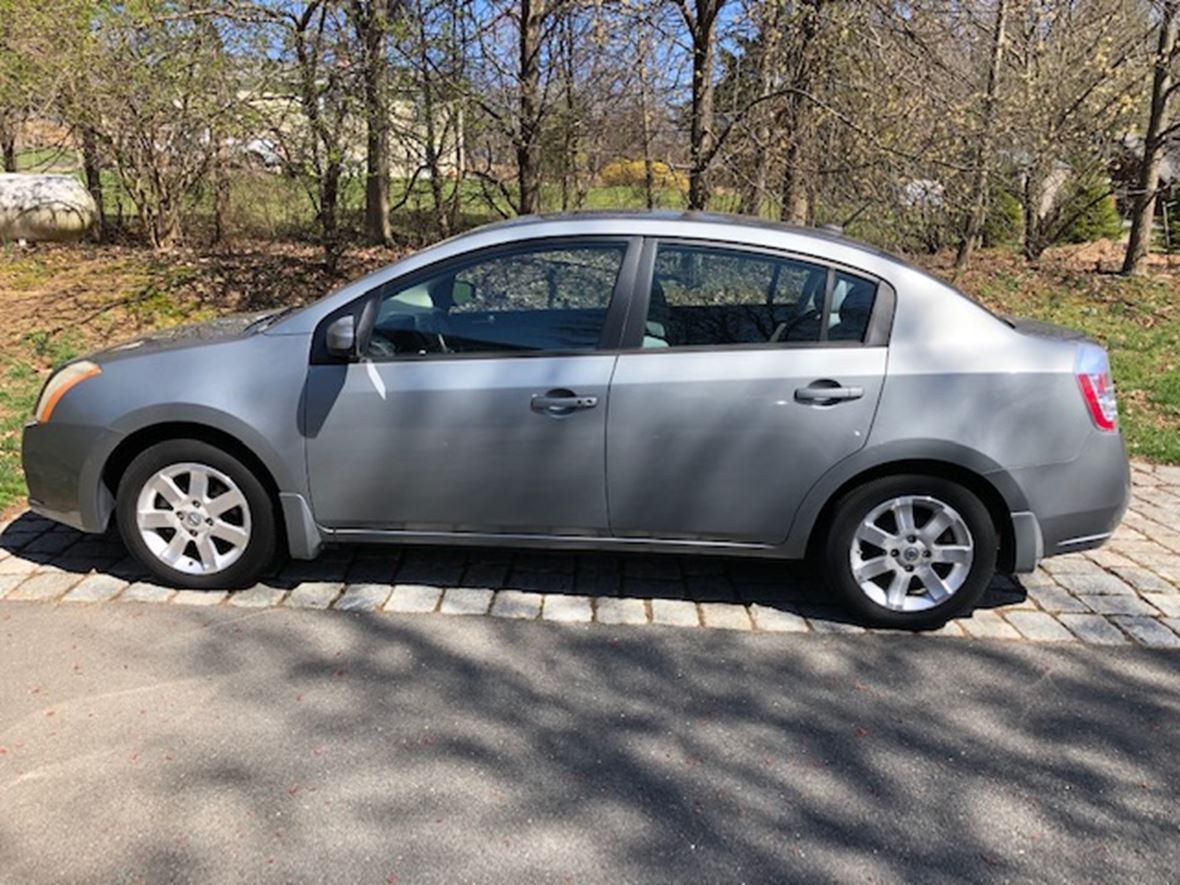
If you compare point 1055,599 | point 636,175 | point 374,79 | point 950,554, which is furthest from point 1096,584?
point 374,79

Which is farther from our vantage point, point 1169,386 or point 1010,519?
point 1169,386

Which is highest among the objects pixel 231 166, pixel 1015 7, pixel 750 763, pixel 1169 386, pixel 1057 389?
pixel 1015 7

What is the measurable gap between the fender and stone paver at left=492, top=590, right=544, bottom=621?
4.11ft

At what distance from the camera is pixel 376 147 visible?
9578mm

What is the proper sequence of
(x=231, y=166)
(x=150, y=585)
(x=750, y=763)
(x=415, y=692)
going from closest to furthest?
(x=750, y=763), (x=415, y=692), (x=150, y=585), (x=231, y=166)

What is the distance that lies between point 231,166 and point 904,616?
9369mm

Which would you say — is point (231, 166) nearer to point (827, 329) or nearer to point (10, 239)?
point (10, 239)

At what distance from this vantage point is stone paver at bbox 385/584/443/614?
3826 mm

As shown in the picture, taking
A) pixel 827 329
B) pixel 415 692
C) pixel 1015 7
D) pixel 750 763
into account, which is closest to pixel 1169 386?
pixel 1015 7

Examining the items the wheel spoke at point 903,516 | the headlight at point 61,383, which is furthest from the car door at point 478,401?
the wheel spoke at point 903,516

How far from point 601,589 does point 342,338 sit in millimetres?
1596

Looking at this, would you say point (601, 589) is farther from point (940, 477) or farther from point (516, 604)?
point (940, 477)

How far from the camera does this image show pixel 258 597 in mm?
3900

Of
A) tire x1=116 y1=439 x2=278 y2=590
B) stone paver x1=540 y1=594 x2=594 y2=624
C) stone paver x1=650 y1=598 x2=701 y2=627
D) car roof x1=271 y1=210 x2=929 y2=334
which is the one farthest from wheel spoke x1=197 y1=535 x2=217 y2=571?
stone paver x1=650 y1=598 x2=701 y2=627
